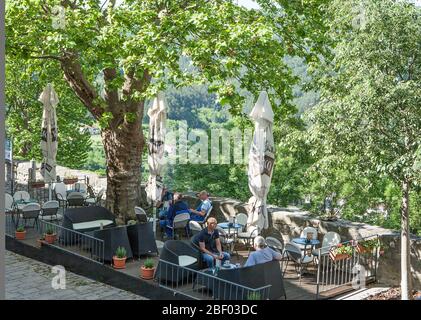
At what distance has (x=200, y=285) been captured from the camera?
12547 mm

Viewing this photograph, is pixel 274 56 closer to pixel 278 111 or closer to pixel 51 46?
pixel 278 111

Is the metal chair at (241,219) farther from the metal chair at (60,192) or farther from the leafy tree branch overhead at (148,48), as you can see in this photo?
the metal chair at (60,192)

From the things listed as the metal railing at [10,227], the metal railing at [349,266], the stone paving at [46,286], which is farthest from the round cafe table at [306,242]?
the metal railing at [10,227]

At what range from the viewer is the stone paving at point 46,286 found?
13055 millimetres

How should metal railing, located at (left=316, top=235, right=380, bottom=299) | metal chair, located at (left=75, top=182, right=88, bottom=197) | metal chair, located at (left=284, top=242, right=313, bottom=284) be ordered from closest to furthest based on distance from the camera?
metal railing, located at (left=316, top=235, right=380, bottom=299) → metal chair, located at (left=284, top=242, right=313, bottom=284) → metal chair, located at (left=75, top=182, right=88, bottom=197)

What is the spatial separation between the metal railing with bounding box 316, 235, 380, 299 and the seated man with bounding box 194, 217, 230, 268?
2124 millimetres

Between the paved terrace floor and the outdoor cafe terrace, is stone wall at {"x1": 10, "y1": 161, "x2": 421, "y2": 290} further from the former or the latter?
the paved terrace floor

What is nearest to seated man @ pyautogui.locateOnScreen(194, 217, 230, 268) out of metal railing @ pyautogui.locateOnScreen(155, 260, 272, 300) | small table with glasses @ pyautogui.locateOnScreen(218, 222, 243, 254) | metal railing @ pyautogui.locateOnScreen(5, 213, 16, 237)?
metal railing @ pyautogui.locateOnScreen(155, 260, 272, 300)

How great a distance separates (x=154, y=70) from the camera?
13.8m

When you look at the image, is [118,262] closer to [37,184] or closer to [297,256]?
[297,256]

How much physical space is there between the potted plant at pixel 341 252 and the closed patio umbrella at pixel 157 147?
5624 mm

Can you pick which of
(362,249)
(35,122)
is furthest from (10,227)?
(35,122)

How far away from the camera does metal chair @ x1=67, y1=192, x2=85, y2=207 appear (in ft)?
66.3
